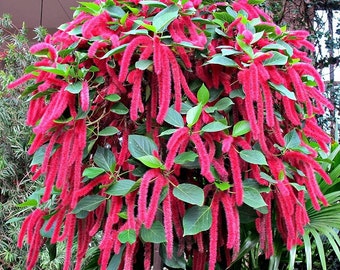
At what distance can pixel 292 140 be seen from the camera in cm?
95

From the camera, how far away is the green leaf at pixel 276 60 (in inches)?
34.9

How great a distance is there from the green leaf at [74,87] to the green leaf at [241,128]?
0.32m

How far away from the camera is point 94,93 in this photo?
94cm

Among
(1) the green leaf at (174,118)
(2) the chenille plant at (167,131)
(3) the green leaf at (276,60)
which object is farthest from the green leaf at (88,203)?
(3) the green leaf at (276,60)

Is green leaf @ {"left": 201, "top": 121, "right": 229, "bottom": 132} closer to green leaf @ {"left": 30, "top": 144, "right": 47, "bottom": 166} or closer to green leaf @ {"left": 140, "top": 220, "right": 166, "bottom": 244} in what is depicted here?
green leaf @ {"left": 140, "top": 220, "right": 166, "bottom": 244}

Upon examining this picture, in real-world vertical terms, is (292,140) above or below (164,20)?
below

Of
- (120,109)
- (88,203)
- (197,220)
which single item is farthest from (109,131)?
(197,220)

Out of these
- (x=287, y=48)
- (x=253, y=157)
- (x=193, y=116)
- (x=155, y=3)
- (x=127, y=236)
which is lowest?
(x=127, y=236)

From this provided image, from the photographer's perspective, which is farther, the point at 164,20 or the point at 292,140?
the point at 292,140

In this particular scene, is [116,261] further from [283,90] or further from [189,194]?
[283,90]

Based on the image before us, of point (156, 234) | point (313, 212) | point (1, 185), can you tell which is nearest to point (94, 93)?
point (156, 234)

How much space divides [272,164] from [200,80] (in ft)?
0.80

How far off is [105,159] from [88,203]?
97mm

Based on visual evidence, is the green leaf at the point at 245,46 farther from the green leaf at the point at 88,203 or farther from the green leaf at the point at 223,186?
the green leaf at the point at 88,203
